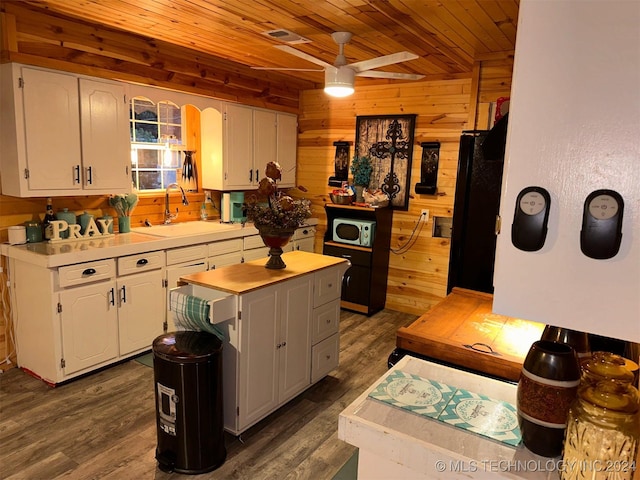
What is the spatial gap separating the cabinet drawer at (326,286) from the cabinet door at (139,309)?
4.77 feet

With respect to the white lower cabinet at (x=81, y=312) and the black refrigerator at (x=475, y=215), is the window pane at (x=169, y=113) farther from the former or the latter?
the black refrigerator at (x=475, y=215)

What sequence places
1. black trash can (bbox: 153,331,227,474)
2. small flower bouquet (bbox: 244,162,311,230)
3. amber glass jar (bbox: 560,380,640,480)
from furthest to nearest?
small flower bouquet (bbox: 244,162,311,230) → black trash can (bbox: 153,331,227,474) → amber glass jar (bbox: 560,380,640,480)

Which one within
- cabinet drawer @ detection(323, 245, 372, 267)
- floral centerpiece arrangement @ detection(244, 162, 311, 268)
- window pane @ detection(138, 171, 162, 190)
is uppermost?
window pane @ detection(138, 171, 162, 190)

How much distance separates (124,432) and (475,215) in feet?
8.38

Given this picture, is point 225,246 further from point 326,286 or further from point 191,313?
point 191,313

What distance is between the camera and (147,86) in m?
3.88

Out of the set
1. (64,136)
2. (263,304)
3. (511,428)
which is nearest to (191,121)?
(64,136)

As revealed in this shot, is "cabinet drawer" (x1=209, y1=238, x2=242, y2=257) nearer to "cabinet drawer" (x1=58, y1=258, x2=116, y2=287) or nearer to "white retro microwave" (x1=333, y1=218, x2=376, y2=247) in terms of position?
"cabinet drawer" (x1=58, y1=258, x2=116, y2=287)

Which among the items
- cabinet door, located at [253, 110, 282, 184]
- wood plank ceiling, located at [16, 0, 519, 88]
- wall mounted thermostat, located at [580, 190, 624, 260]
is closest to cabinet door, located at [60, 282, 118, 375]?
wood plank ceiling, located at [16, 0, 519, 88]

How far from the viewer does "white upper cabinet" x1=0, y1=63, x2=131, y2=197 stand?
119 inches

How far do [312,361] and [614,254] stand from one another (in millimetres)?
2577

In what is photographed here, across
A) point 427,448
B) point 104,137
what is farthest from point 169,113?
point 427,448

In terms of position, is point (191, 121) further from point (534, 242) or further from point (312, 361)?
point (534, 242)

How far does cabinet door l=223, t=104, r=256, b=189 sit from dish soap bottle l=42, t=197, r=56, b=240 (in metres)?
1.70
